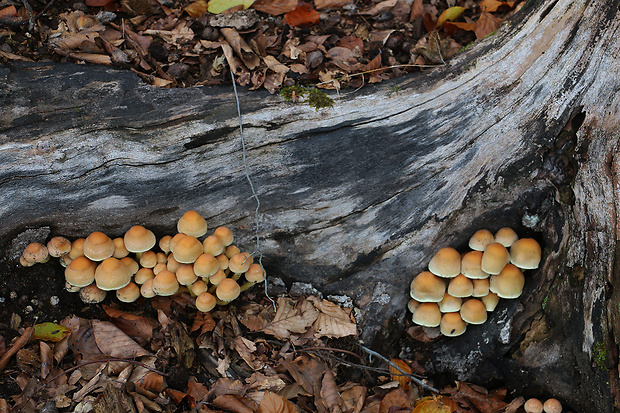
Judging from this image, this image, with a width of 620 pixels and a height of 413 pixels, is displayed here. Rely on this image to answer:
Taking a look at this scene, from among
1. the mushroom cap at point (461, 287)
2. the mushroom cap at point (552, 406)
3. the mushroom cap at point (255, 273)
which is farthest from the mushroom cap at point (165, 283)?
the mushroom cap at point (552, 406)

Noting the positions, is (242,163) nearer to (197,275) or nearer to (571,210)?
(197,275)

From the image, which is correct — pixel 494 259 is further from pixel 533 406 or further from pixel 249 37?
pixel 249 37

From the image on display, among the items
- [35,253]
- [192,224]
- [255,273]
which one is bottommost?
[255,273]

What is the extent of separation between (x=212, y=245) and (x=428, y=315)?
1811 mm

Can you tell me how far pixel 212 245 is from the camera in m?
3.17

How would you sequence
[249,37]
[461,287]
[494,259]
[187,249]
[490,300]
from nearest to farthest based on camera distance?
[187,249] < [494,259] < [461,287] < [490,300] < [249,37]

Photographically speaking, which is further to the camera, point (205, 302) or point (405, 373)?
point (405, 373)

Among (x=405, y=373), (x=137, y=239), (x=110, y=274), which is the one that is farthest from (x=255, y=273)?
(x=405, y=373)

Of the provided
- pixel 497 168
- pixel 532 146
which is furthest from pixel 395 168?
pixel 532 146

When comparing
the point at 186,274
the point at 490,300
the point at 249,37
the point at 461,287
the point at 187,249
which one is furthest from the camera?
the point at 249,37

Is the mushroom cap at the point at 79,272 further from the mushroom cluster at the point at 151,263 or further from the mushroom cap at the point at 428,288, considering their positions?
the mushroom cap at the point at 428,288

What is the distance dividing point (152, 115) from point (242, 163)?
77 centimetres

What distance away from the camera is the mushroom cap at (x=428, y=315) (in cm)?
356

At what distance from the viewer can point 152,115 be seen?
3.37 metres
